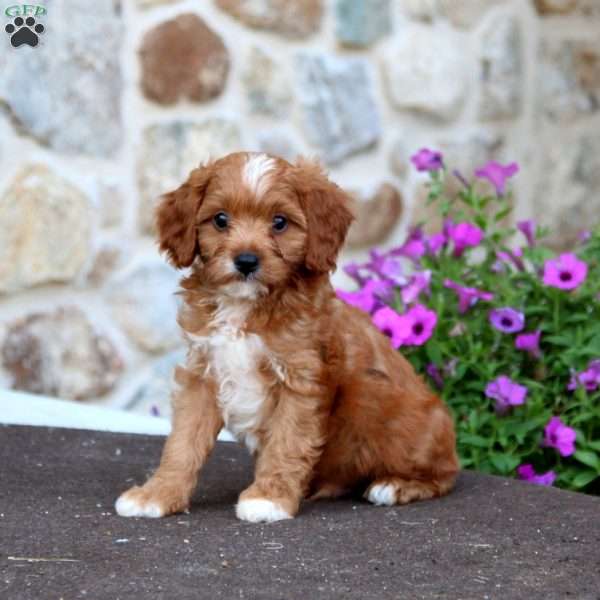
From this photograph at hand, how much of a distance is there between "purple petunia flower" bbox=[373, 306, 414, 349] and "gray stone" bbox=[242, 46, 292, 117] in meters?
1.56

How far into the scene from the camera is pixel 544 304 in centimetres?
551

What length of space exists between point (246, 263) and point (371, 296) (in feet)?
5.72

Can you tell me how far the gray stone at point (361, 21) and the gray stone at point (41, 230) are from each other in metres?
1.75

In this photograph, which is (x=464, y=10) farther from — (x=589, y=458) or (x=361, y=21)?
(x=589, y=458)

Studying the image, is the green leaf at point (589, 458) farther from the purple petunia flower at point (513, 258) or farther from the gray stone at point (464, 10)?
the gray stone at point (464, 10)

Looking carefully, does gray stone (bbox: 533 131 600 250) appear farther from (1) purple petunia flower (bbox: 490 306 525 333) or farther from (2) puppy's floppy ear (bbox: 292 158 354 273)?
(2) puppy's floppy ear (bbox: 292 158 354 273)

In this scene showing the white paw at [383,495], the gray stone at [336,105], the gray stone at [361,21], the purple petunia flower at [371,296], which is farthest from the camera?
the gray stone at [361,21]

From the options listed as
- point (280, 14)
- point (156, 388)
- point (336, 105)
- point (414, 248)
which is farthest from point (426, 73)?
point (156, 388)

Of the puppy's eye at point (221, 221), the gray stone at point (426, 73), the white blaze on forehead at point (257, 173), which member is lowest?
the puppy's eye at point (221, 221)

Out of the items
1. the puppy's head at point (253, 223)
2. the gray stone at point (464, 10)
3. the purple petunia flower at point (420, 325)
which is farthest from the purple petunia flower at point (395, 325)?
the gray stone at point (464, 10)

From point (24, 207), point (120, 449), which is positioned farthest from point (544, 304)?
point (24, 207)

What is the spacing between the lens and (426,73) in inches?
280

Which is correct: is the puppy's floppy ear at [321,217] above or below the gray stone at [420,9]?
below

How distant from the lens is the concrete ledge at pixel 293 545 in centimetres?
330
